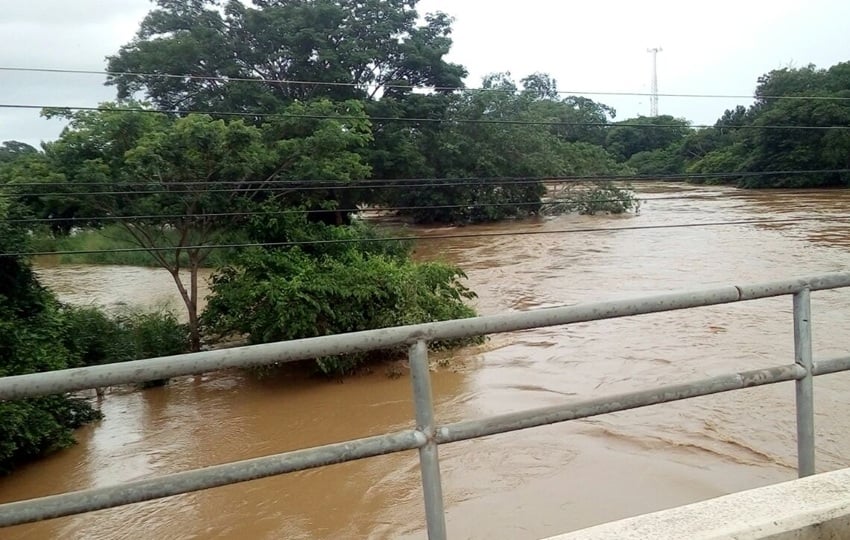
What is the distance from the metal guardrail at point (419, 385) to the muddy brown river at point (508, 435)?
3346 millimetres

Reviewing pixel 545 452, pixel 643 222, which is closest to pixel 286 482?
pixel 545 452

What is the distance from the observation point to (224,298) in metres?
11.3

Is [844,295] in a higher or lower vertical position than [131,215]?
lower

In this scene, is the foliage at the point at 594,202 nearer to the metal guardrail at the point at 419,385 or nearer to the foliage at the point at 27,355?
the foliage at the point at 27,355

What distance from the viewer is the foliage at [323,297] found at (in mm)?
10086

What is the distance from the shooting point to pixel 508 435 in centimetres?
714

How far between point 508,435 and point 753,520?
18.0 ft

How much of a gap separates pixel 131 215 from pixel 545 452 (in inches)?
337

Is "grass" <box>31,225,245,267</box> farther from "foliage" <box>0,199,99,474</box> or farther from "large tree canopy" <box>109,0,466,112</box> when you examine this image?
"foliage" <box>0,199,99,474</box>

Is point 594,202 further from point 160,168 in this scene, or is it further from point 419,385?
point 419,385

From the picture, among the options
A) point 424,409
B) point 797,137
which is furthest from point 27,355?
point 797,137

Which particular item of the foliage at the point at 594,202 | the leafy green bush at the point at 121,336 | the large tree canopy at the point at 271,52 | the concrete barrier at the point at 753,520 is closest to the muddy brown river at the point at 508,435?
the leafy green bush at the point at 121,336

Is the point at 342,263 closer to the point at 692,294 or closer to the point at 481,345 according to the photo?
the point at 481,345

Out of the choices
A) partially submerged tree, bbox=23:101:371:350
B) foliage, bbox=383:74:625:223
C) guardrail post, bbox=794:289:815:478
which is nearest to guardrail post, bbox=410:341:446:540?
guardrail post, bbox=794:289:815:478
